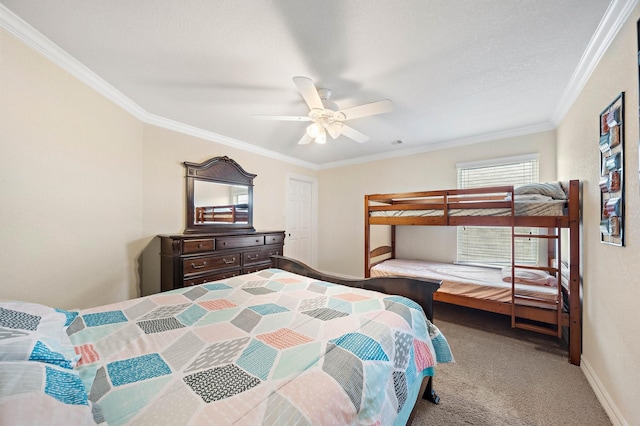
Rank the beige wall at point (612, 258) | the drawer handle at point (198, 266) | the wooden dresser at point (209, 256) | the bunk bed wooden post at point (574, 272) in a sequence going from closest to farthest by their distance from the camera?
the beige wall at point (612, 258), the bunk bed wooden post at point (574, 272), the wooden dresser at point (209, 256), the drawer handle at point (198, 266)

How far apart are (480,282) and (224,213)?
3442 mm

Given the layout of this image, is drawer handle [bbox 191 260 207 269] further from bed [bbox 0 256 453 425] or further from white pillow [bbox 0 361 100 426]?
white pillow [bbox 0 361 100 426]

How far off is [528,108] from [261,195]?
12.2 feet

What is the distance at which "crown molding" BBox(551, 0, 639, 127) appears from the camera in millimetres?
1355

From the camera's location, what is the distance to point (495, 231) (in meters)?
3.37

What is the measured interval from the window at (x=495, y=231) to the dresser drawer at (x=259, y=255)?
286cm

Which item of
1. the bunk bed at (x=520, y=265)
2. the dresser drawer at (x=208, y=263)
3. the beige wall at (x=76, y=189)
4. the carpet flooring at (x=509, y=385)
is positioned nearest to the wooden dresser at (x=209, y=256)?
the dresser drawer at (x=208, y=263)

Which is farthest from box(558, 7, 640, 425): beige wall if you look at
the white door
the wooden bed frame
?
the white door

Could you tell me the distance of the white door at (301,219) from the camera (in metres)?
4.70

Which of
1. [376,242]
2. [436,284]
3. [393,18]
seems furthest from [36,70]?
[376,242]

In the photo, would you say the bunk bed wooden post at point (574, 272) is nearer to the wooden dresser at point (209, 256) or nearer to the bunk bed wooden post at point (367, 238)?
the bunk bed wooden post at point (367, 238)

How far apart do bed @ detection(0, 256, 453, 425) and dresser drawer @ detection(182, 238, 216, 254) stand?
4.09 feet

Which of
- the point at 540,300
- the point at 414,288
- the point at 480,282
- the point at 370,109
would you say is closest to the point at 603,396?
the point at 540,300

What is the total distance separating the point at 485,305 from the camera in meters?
2.57
